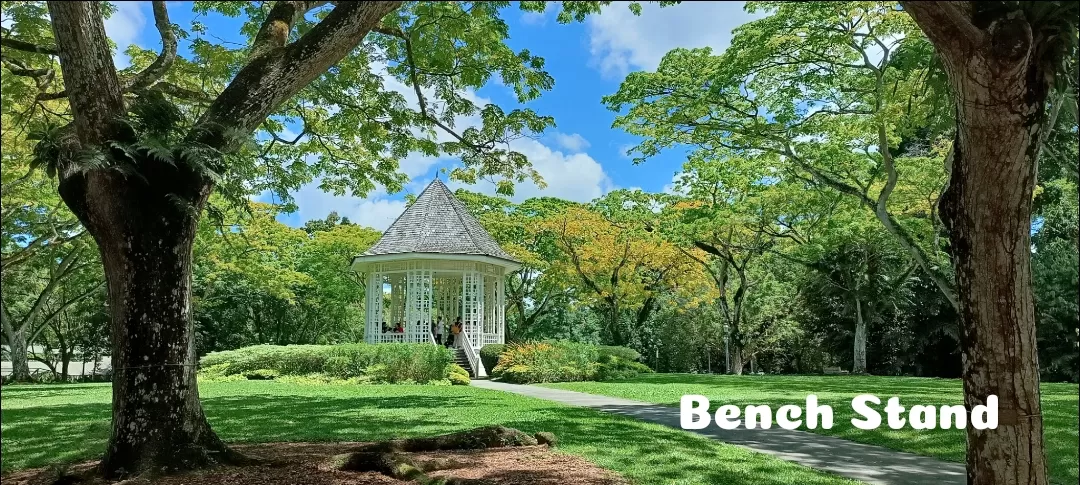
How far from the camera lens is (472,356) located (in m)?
21.8

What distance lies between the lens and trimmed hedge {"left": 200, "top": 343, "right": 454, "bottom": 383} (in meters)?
18.0

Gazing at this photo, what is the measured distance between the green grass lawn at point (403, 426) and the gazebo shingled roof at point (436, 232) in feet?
26.8

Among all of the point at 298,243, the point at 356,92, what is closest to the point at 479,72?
the point at 356,92

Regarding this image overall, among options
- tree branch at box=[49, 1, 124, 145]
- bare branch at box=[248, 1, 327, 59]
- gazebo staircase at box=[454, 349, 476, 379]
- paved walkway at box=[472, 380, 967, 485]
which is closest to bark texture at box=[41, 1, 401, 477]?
tree branch at box=[49, 1, 124, 145]

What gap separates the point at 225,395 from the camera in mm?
13516

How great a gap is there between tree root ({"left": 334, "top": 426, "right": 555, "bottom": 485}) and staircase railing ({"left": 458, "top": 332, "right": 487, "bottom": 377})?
14.2 m

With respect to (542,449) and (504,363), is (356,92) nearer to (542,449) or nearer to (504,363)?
(542,449)

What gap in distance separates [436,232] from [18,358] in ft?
51.6

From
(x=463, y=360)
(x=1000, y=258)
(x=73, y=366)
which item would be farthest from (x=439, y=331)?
(x=73, y=366)

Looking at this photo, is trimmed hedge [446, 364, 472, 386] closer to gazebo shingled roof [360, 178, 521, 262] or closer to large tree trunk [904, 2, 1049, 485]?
gazebo shingled roof [360, 178, 521, 262]

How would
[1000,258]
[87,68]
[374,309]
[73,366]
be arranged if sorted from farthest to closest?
1. [73,366]
2. [374,309]
3. [87,68]
4. [1000,258]

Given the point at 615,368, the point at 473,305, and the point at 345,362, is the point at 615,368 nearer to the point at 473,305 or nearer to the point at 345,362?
the point at 473,305

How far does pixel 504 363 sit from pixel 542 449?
43.2 ft

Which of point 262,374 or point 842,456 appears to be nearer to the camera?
point 842,456
